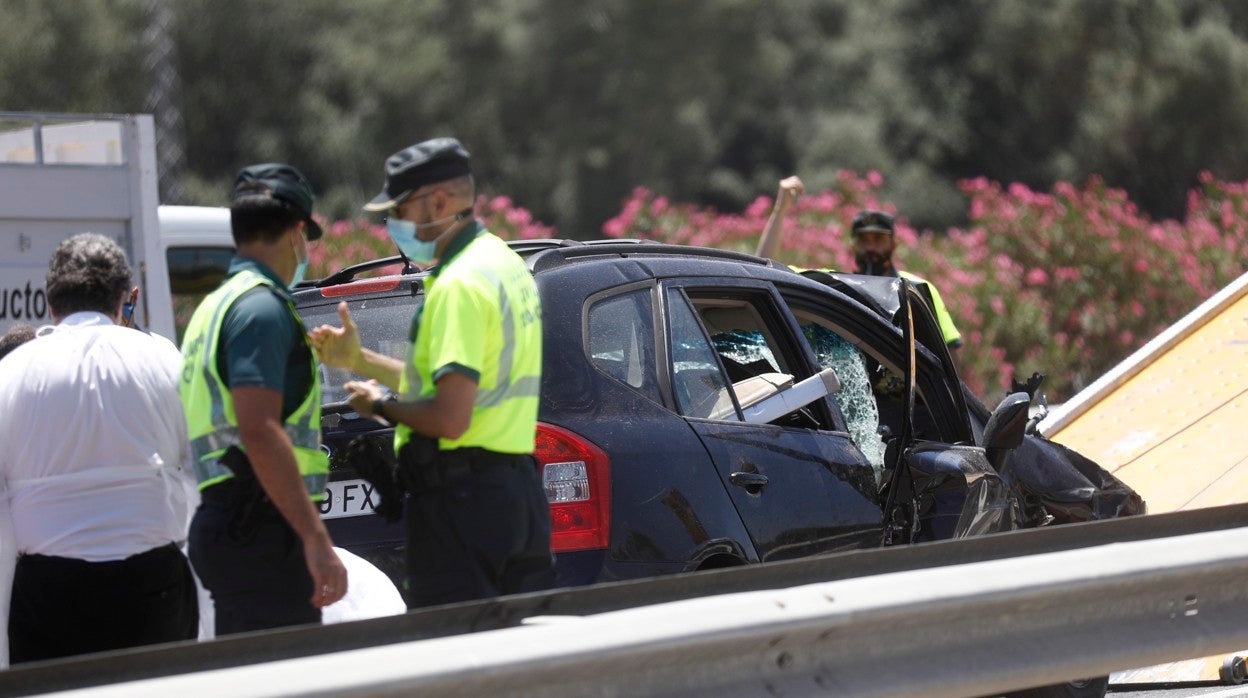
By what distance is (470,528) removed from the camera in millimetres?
3869

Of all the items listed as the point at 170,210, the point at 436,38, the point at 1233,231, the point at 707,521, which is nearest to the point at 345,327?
the point at 707,521

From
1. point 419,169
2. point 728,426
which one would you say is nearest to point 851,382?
point 728,426

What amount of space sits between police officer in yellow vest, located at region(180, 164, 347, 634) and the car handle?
1.64 meters

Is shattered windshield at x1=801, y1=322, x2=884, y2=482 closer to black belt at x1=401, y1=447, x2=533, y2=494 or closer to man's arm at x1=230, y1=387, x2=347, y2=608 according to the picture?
black belt at x1=401, y1=447, x2=533, y2=494

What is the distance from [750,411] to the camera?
17.9 ft

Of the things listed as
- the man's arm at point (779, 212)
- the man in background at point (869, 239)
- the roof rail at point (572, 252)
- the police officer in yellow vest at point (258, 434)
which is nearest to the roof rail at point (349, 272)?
the roof rail at point (572, 252)

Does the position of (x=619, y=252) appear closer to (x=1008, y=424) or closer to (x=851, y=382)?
(x=851, y=382)

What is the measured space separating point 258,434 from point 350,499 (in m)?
1.32

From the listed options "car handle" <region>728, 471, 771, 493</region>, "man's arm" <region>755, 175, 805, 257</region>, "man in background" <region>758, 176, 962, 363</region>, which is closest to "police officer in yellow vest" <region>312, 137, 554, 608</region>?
"car handle" <region>728, 471, 771, 493</region>

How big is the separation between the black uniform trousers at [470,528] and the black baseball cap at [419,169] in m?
0.61

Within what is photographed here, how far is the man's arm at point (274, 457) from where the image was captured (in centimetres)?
363

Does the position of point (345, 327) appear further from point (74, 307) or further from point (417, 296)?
point (417, 296)

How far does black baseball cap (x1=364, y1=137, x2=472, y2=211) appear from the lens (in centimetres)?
393

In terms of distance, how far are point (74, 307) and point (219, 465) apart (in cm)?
76
